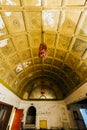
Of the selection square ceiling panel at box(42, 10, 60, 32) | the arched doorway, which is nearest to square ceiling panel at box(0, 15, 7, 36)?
square ceiling panel at box(42, 10, 60, 32)

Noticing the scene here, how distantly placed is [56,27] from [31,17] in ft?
4.20

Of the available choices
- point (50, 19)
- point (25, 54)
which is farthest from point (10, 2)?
point (25, 54)

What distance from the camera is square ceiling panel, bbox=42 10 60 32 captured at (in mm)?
3640

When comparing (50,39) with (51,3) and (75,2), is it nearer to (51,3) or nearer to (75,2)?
(51,3)

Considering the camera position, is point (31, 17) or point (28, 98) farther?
point (28, 98)

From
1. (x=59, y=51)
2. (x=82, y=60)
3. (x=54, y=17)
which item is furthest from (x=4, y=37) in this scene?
(x=82, y=60)

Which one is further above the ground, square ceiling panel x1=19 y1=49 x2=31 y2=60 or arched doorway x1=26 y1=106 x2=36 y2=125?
square ceiling panel x1=19 y1=49 x2=31 y2=60

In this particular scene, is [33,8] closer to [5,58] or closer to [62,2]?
[62,2]

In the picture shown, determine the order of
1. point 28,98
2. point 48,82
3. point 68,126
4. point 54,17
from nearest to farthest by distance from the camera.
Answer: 1. point 54,17
2. point 68,126
3. point 28,98
4. point 48,82

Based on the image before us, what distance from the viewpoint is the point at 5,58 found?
5.42 meters

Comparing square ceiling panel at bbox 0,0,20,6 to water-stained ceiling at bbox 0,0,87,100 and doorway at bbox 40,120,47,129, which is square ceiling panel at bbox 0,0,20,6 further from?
doorway at bbox 40,120,47,129

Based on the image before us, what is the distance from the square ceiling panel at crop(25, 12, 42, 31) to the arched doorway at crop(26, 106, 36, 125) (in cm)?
887

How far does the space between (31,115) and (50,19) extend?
978cm

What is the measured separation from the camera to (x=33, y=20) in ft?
13.1
